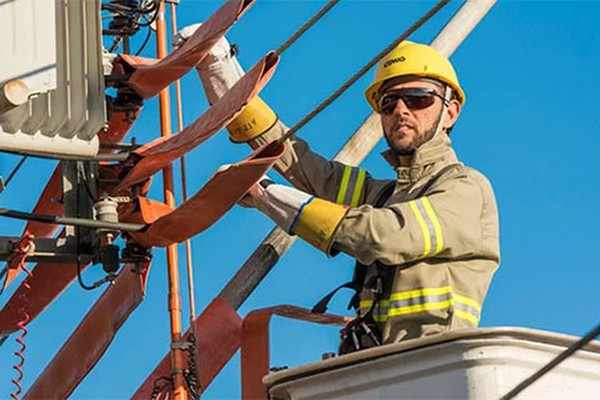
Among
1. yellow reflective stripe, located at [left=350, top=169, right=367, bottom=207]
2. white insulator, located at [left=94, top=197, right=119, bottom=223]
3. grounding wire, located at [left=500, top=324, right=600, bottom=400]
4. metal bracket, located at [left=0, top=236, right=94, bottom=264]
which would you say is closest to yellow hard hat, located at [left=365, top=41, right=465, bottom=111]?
yellow reflective stripe, located at [left=350, top=169, right=367, bottom=207]

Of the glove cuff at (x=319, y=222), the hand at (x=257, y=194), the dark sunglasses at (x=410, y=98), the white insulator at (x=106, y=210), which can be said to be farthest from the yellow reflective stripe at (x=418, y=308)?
the white insulator at (x=106, y=210)

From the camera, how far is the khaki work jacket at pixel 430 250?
945 cm

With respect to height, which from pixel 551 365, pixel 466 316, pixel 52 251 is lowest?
pixel 551 365

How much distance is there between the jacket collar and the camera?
1003cm

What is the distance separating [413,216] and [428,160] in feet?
2.08

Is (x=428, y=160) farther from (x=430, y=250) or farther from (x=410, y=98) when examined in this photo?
(x=430, y=250)

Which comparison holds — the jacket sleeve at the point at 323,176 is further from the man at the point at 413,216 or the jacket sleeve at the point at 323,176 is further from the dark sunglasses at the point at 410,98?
the dark sunglasses at the point at 410,98

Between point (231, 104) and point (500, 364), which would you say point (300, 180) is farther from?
point (500, 364)

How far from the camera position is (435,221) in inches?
373

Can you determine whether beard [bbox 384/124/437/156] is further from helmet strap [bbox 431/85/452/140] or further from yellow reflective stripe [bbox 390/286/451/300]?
yellow reflective stripe [bbox 390/286/451/300]

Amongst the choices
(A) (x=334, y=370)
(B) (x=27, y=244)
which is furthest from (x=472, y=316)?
(B) (x=27, y=244)

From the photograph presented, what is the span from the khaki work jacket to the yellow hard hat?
1.97ft

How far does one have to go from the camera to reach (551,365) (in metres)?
7.71

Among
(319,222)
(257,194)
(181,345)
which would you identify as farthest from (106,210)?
(319,222)
